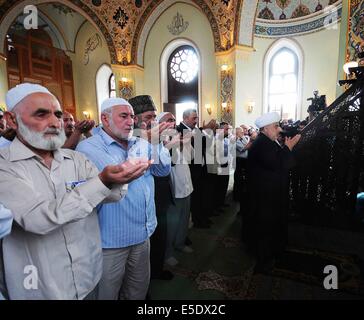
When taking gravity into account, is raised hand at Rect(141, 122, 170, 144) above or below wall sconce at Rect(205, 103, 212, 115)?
below

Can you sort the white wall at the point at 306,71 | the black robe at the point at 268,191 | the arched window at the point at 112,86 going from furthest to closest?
the arched window at the point at 112,86
the white wall at the point at 306,71
the black robe at the point at 268,191

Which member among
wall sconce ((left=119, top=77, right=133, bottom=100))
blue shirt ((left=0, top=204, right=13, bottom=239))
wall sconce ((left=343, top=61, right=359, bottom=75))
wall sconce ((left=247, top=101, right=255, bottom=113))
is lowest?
blue shirt ((left=0, top=204, right=13, bottom=239))

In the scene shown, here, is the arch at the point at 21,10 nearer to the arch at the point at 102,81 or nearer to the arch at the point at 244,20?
the arch at the point at 102,81

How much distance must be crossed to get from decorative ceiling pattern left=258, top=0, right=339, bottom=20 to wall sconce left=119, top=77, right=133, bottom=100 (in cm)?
658

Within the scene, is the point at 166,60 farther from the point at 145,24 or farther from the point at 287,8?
the point at 287,8

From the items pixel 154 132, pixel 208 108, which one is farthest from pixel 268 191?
pixel 208 108

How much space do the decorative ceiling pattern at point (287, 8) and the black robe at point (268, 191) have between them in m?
10.7

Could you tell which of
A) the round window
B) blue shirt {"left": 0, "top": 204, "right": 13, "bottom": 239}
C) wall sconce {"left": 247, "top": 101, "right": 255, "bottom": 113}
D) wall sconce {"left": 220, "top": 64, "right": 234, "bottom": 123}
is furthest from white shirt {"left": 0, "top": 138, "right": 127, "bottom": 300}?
the round window

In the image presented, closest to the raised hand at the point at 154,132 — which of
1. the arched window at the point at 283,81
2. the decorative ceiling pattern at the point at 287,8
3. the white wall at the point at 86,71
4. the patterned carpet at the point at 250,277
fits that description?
the patterned carpet at the point at 250,277

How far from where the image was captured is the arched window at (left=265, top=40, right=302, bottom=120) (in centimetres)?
1087

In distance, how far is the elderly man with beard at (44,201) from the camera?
99cm

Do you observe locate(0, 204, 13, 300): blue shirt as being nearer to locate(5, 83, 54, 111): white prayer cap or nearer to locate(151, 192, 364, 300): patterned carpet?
locate(5, 83, 54, 111): white prayer cap
